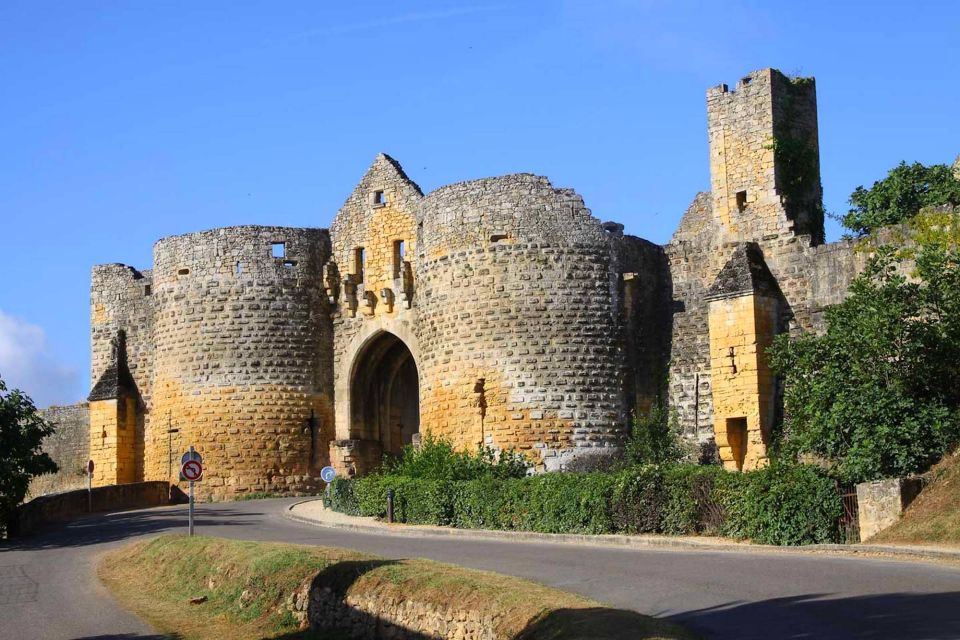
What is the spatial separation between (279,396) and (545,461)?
901 cm

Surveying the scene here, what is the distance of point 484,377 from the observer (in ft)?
91.3

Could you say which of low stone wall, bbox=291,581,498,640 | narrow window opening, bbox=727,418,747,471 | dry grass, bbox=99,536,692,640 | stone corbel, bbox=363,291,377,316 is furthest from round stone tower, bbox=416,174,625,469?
low stone wall, bbox=291,581,498,640

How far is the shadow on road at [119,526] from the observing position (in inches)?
979

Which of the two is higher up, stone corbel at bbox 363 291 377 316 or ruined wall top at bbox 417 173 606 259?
ruined wall top at bbox 417 173 606 259

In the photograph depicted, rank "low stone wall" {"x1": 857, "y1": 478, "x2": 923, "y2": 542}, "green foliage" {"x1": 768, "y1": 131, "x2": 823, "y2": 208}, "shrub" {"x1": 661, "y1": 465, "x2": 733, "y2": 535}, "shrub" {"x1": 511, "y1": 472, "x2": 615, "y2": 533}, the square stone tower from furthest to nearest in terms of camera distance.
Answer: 1. "green foliage" {"x1": 768, "y1": 131, "x2": 823, "y2": 208}
2. the square stone tower
3. "shrub" {"x1": 511, "y1": 472, "x2": 615, "y2": 533}
4. "shrub" {"x1": 661, "y1": 465, "x2": 733, "y2": 535}
5. "low stone wall" {"x1": 857, "y1": 478, "x2": 923, "y2": 542}

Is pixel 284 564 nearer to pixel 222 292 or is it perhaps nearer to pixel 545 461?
pixel 545 461

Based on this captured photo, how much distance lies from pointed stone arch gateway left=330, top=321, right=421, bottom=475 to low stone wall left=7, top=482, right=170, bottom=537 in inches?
193

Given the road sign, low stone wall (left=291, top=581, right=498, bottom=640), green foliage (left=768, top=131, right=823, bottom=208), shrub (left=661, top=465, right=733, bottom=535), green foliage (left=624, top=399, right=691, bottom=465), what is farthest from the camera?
green foliage (left=768, top=131, right=823, bottom=208)

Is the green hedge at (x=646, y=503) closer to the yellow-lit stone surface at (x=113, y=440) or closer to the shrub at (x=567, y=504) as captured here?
the shrub at (x=567, y=504)

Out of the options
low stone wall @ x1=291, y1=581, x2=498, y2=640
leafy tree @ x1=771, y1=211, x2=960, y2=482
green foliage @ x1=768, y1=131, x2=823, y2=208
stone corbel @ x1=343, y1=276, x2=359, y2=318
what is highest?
green foliage @ x1=768, y1=131, x2=823, y2=208

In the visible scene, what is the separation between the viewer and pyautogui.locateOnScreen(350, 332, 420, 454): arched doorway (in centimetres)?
3406

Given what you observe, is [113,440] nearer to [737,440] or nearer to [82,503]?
[82,503]

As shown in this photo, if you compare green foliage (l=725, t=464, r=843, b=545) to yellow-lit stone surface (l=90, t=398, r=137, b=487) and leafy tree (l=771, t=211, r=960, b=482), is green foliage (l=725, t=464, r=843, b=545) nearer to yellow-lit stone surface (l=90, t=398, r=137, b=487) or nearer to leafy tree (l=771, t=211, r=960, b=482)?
leafy tree (l=771, t=211, r=960, b=482)

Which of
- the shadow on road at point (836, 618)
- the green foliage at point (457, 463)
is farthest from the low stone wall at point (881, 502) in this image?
the green foliage at point (457, 463)
